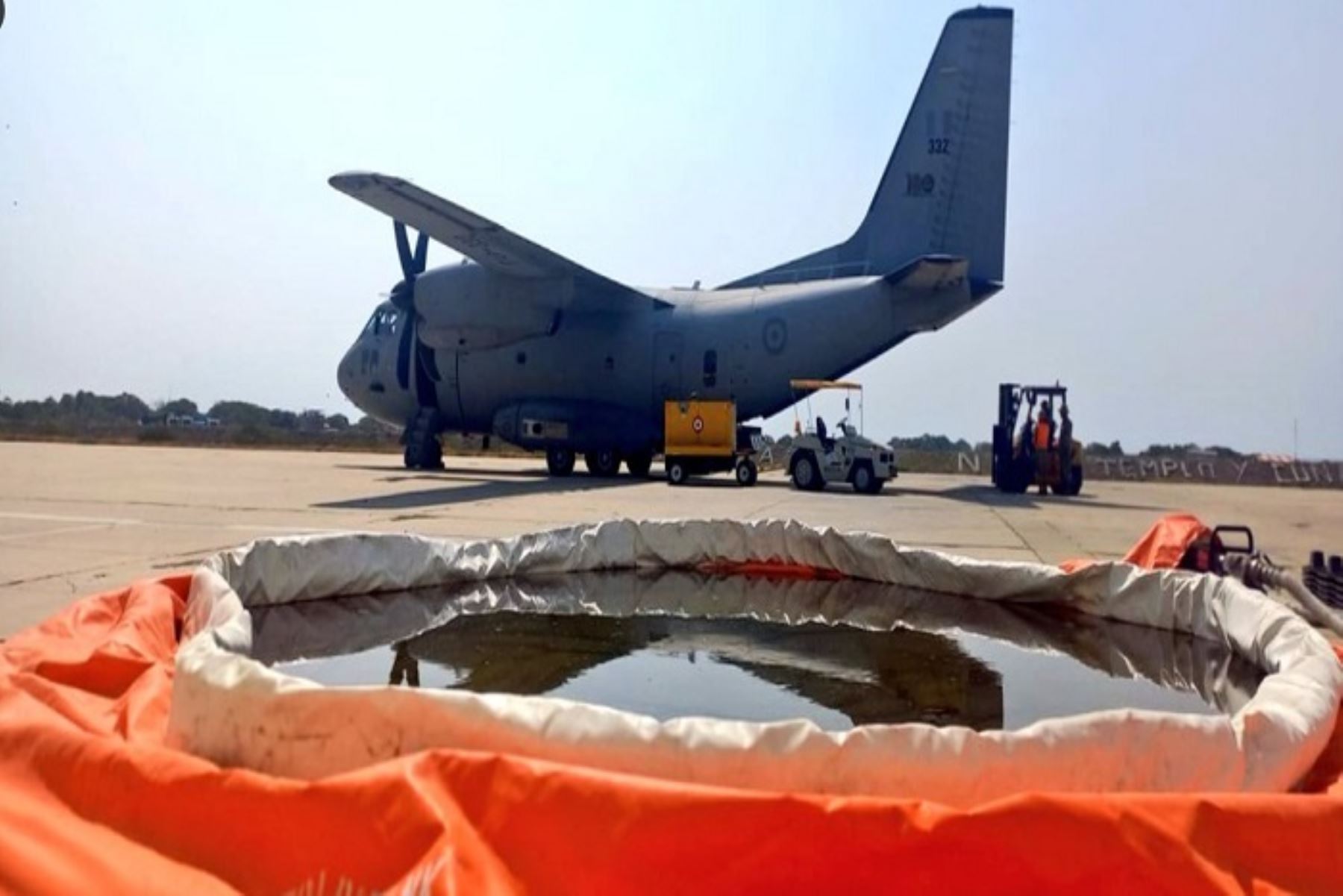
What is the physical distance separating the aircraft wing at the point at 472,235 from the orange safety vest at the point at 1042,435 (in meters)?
7.43

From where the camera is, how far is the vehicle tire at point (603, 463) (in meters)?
19.3

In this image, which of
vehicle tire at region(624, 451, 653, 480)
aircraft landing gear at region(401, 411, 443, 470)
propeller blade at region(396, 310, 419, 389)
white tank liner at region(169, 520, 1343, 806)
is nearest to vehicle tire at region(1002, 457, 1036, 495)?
vehicle tire at region(624, 451, 653, 480)

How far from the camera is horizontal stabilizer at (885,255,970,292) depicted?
15789mm

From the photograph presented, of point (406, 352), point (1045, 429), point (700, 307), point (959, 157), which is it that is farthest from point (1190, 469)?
point (406, 352)

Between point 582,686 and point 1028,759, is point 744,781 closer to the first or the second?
point 1028,759

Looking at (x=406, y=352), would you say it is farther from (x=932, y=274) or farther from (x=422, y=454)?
(x=932, y=274)

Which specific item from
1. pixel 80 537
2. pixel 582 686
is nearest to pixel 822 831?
pixel 582 686

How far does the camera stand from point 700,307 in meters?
18.7

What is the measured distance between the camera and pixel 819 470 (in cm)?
1672

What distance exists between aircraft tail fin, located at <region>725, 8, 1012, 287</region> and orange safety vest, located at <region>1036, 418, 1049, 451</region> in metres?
3.32

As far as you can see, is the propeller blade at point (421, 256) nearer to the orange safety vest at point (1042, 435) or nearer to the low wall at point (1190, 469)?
the orange safety vest at point (1042, 435)

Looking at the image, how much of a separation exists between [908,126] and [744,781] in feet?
58.7

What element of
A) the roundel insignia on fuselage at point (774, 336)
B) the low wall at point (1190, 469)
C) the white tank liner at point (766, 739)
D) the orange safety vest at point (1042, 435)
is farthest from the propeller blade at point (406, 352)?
the white tank liner at point (766, 739)

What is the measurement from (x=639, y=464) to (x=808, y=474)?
14.6ft
